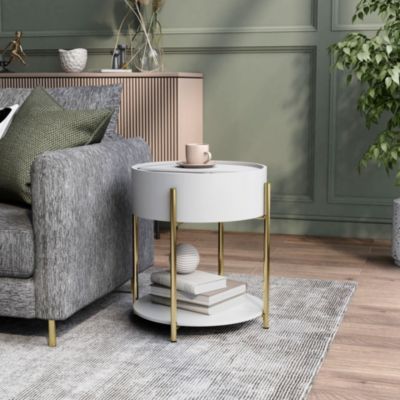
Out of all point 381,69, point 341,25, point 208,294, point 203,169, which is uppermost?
point 341,25

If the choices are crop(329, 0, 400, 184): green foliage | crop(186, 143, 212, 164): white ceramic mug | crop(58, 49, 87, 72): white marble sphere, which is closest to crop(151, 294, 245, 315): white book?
crop(186, 143, 212, 164): white ceramic mug

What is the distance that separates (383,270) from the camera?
11.1ft

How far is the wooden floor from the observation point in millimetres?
2092

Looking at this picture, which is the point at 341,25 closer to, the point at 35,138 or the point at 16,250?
the point at 35,138

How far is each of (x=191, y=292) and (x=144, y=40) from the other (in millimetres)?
2127

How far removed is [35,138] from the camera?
258 centimetres

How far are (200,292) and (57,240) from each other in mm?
463

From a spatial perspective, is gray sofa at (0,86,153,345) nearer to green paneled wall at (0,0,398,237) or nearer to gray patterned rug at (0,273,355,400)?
gray patterned rug at (0,273,355,400)

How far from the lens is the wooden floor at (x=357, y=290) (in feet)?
6.86

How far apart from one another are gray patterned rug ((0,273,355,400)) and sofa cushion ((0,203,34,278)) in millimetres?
214

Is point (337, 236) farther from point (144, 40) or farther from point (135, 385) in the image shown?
point (135, 385)

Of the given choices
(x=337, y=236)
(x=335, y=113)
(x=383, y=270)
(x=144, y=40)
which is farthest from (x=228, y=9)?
(x=383, y=270)

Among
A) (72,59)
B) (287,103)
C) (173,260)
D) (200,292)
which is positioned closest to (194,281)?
(200,292)

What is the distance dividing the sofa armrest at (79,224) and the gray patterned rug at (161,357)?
117 millimetres
